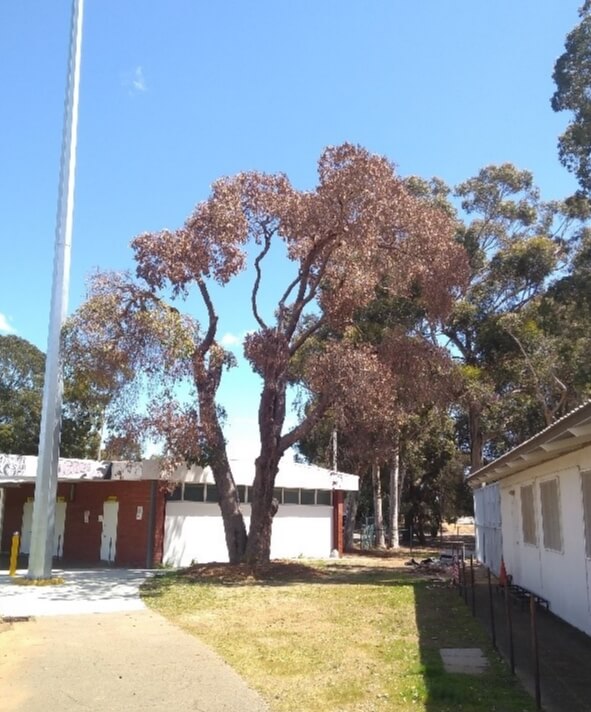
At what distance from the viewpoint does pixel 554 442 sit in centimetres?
934

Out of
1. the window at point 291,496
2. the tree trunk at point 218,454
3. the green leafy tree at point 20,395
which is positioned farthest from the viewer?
the green leafy tree at point 20,395

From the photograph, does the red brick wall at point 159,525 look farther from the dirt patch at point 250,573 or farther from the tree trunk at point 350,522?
the tree trunk at point 350,522

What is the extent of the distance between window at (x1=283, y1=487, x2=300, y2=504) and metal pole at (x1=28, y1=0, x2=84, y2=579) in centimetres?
1132

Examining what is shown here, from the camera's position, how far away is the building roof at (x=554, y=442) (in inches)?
297

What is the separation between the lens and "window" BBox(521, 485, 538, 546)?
1364 cm

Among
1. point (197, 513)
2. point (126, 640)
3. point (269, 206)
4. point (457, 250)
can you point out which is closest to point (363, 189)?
point (269, 206)

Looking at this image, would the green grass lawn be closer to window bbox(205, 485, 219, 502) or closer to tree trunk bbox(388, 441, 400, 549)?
window bbox(205, 485, 219, 502)

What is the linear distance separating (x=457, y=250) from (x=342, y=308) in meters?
3.84

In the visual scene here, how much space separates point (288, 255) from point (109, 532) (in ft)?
36.5

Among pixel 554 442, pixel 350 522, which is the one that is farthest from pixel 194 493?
pixel 554 442

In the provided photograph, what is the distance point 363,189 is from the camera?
19.2 m

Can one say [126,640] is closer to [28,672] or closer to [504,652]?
[28,672]

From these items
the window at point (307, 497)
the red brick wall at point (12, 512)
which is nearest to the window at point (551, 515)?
the window at point (307, 497)

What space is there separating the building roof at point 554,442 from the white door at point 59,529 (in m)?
17.6
